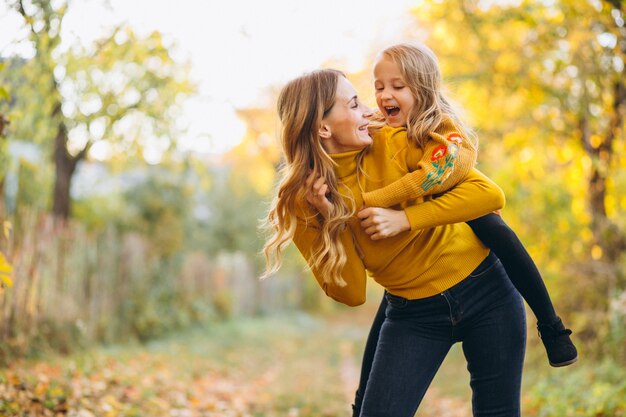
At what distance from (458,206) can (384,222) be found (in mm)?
291

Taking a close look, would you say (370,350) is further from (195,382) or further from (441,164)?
(195,382)

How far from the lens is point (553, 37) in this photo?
815 cm

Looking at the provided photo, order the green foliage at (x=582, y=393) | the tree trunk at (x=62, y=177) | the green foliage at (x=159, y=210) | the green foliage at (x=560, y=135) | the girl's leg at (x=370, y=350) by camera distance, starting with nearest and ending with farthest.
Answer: the girl's leg at (x=370, y=350), the green foliage at (x=582, y=393), the green foliage at (x=560, y=135), the tree trunk at (x=62, y=177), the green foliage at (x=159, y=210)

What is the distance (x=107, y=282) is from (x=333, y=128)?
8.44 metres

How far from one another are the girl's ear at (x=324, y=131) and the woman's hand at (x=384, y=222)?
381 millimetres

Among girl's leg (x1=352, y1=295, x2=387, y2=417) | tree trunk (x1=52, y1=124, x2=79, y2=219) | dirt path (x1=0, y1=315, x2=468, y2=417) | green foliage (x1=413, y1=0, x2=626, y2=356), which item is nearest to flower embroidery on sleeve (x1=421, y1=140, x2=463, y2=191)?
girl's leg (x1=352, y1=295, x2=387, y2=417)

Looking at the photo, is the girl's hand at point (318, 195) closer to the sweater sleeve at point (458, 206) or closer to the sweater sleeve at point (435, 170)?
the sweater sleeve at point (435, 170)

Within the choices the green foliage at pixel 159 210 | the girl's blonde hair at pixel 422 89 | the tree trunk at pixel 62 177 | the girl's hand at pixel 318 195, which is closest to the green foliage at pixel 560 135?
the girl's blonde hair at pixel 422 89

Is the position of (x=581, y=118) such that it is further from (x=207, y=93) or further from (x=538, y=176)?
(x=207, y=93)

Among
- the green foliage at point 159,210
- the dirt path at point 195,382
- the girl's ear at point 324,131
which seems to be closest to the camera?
the girl's ear at point 324,131

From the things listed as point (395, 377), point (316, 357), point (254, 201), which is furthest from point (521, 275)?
point (254, 201)

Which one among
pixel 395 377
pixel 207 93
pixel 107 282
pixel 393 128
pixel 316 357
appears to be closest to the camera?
pixel 395 377

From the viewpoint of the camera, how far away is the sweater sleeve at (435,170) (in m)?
2.58

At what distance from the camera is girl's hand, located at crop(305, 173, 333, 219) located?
267 centimetres
